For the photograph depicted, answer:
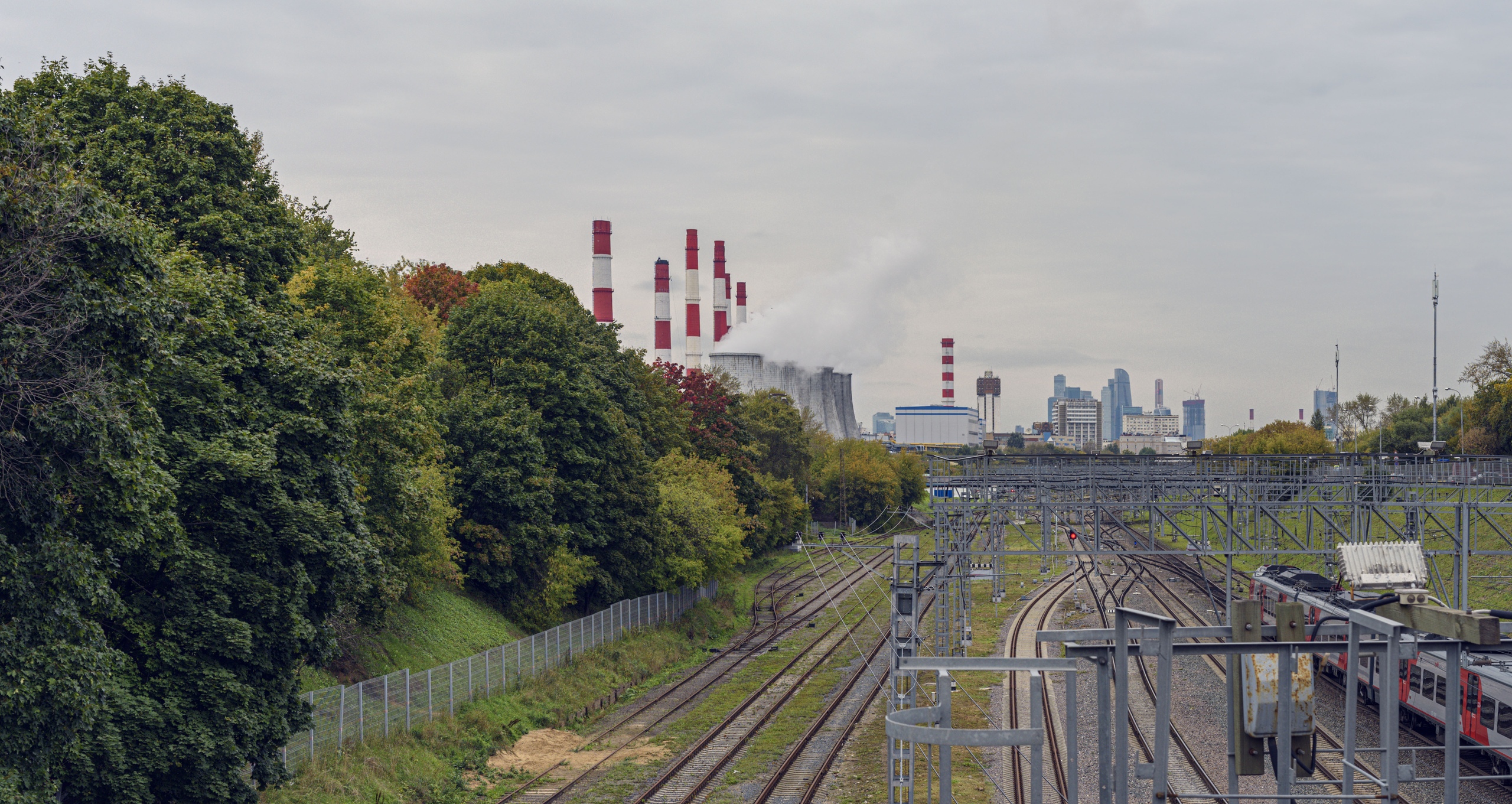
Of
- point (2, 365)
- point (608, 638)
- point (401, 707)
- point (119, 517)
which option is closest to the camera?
point (2, 365)

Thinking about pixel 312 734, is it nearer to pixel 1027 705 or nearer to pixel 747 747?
pixel 747 747

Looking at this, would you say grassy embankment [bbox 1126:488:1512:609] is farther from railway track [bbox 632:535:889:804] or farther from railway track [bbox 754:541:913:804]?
railway track [bbox 632:535:889:804]

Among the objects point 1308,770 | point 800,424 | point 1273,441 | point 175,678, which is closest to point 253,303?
point 175,678

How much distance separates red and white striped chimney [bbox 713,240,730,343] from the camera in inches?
4262

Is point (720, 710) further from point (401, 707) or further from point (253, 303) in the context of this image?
point (253, 303)

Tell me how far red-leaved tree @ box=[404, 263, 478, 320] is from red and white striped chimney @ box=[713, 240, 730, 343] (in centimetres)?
5298

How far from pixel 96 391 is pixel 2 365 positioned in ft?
3.47

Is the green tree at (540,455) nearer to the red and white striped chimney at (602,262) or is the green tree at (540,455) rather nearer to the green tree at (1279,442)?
the red and white striped chimney at (602,262)

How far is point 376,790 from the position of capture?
20812 millimetres

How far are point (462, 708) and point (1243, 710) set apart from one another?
20.6m

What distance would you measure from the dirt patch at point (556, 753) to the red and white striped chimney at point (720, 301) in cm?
8275

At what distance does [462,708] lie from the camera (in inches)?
1049

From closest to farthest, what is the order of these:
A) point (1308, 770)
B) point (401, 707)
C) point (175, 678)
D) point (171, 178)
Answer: point (1308, 770)
point (175, 678)
point (171, 178)
point (401, 707)

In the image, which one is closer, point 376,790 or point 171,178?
point 376,790
